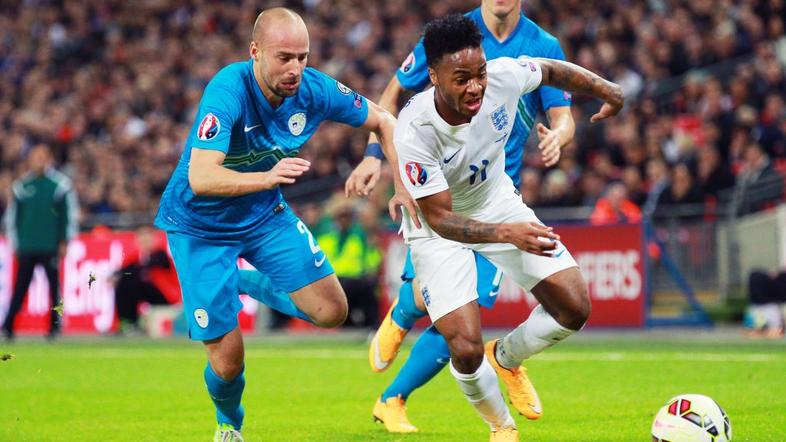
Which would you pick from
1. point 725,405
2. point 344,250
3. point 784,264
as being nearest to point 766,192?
point 784,264

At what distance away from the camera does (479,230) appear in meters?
5.82

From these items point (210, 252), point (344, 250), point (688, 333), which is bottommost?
point (688, 333)

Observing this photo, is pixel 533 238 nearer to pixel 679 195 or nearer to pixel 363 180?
pixel 363 180

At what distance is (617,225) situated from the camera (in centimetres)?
1457

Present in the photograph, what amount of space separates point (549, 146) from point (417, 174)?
0.84 meters

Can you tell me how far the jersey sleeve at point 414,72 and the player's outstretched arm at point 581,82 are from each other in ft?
3.56

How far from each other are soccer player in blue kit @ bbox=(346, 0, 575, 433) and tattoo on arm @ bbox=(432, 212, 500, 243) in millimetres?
1226

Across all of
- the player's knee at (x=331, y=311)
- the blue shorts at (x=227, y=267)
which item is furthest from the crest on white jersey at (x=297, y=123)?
the player's knee at (x=331, y=311)

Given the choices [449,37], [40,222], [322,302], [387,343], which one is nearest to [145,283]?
[40,222]

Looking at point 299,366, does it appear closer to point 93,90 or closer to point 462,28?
point 462,28

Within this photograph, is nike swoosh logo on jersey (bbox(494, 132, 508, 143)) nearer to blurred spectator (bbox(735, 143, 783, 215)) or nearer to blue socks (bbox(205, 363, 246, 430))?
blue socks (bbox(205, 363, 246, 430))

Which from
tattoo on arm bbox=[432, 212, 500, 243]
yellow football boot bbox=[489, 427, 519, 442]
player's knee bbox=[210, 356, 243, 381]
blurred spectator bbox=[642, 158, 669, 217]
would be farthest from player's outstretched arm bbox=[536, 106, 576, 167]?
blurred spectator bbox=[642, 158, 669, 217]

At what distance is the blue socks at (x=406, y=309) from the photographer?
24.6 ft

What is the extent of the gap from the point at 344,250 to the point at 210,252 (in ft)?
28.5
